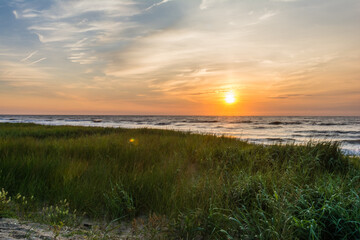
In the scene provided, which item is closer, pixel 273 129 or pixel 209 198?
pixel 209 198

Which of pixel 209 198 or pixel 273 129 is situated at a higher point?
pixel 209 198

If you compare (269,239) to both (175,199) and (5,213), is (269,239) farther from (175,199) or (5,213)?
(5,213)

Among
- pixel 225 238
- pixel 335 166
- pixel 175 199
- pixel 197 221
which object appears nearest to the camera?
pixel 225 238

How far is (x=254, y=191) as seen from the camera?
3311mm

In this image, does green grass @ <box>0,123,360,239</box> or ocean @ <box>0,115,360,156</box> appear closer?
green grass @ <box>0,123,360,239</box>

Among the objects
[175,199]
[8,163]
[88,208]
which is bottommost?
[88,208]

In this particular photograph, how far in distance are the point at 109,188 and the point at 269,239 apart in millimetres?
2683

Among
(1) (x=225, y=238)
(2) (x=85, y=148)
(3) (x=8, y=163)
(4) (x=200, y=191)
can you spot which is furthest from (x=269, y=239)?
(2) (x=85, y=148)

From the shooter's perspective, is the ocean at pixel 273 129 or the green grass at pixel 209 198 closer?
the green grass at pixel 209 198

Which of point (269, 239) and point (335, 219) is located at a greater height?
point (335, 219)

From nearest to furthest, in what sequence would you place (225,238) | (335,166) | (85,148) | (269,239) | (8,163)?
(269,239) < (225,238) < (8,163) < (335,166) < (85,148)

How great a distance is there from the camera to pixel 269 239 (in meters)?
2.35

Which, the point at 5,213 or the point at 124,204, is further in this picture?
the point at 124,204

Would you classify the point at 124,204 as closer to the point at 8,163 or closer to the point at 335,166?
the point at 8,163
